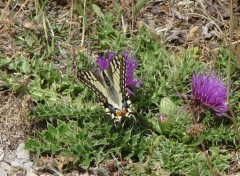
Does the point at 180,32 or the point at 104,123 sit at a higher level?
the point at 180,32

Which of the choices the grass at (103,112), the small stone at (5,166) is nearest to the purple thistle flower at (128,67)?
the grass at (103,112)

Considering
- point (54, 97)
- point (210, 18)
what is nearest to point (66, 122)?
point (54, 97)

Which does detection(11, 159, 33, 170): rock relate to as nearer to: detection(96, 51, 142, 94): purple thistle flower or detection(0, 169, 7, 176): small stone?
detection(0, 169, 7, 176): small stone

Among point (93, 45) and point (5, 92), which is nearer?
point (5, 92)

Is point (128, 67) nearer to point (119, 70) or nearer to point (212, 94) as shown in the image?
point (119, 70)

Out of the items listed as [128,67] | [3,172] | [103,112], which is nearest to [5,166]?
[3,172]

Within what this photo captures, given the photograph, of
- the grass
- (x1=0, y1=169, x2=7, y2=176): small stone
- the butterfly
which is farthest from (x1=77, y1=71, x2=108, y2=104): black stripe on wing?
(x1=0, y1=169, x2=7, y2=176): small stone

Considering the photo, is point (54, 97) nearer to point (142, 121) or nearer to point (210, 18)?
point (142, 121)
